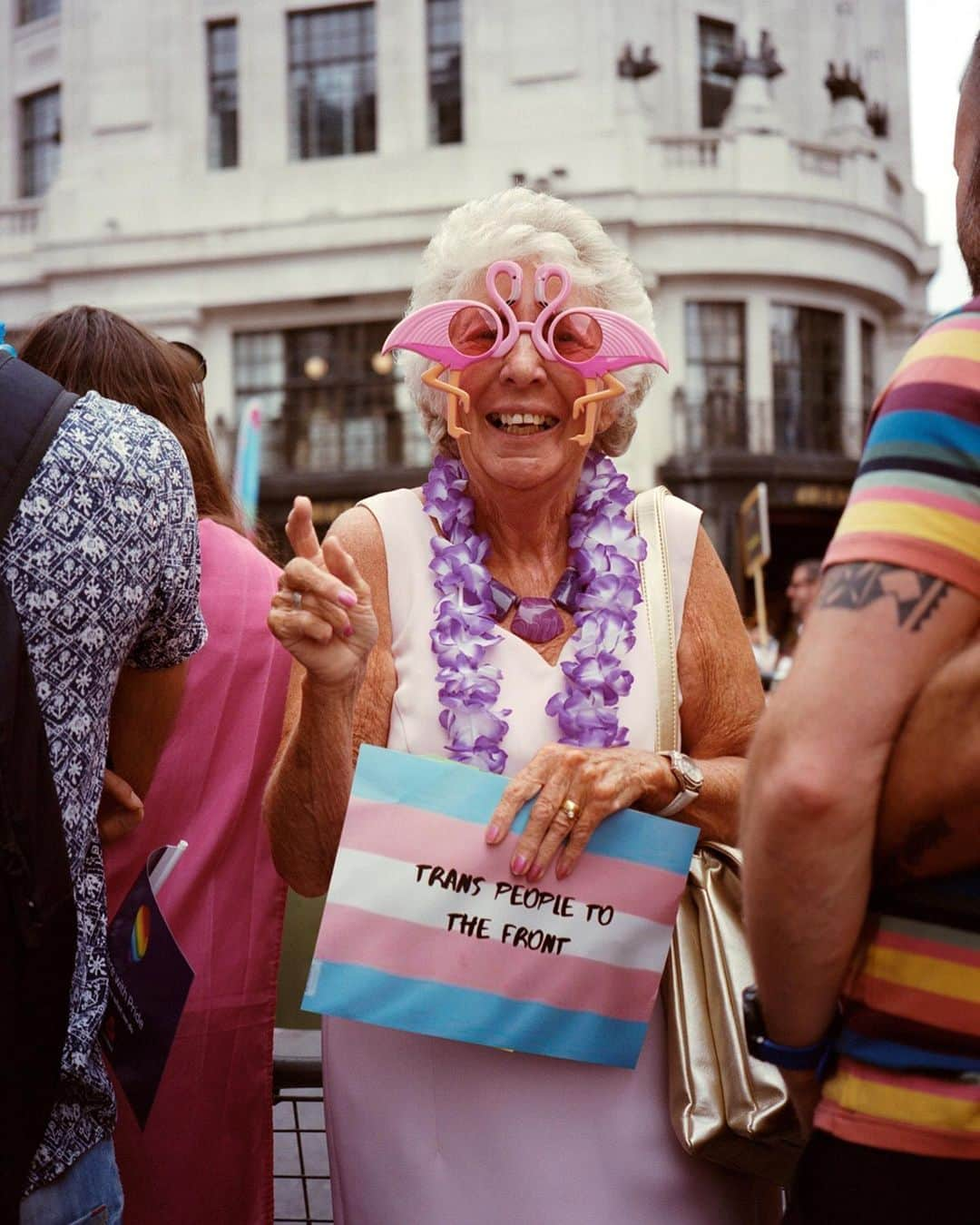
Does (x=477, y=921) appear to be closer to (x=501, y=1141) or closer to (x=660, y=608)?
(x=501, y=1141)

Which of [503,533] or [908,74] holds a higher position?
[908,74]

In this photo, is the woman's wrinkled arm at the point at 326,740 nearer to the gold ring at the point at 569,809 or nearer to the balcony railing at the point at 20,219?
the gold ring at the point at 569,809

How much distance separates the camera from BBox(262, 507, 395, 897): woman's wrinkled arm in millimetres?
1974

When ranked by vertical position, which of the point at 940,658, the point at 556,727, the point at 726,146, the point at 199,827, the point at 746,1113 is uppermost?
the point at 726,146

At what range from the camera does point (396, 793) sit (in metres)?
1.94

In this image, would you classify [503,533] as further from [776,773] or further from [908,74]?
[908,74]

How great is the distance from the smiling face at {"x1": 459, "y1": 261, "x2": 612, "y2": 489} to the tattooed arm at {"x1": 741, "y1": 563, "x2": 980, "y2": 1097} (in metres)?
1.08

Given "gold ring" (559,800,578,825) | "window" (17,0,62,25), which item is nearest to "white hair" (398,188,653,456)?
"gold ring" (559,800,578,825)

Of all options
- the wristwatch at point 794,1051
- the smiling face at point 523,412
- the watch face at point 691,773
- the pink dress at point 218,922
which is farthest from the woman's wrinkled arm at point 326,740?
the wristwatch at point 794,1051

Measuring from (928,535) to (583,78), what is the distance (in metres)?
21.8

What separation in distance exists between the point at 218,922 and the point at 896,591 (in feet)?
5.27

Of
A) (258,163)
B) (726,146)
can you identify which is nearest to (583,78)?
(726,146)

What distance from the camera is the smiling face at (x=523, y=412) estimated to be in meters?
2.33

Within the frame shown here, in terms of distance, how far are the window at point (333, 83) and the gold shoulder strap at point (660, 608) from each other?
2158 centimetres
